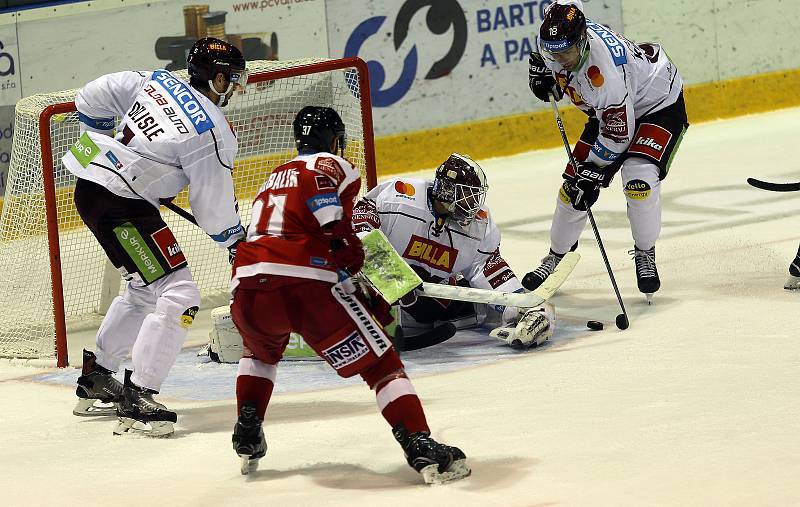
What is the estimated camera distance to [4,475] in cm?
427

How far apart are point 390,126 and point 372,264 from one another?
178 inches

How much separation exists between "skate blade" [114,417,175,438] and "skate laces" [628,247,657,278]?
7.75ft

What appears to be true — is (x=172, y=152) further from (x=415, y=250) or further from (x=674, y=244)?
(x=674, y=244)

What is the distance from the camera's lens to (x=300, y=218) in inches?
156

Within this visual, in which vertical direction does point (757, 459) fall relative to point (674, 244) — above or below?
above

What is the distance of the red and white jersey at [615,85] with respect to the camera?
595 centimetres

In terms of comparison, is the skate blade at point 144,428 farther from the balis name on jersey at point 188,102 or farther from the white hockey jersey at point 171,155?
the balis name on jersey at point 188,102

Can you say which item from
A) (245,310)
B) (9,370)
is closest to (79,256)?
(9,370)

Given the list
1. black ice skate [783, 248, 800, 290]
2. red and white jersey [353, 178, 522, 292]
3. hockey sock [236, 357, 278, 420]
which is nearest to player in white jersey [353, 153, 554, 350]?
red and white jersey [353, 178, 522, 292]

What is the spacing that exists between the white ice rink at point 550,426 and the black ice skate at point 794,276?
1.8 inches

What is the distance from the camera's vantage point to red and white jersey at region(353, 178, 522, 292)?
223 inches

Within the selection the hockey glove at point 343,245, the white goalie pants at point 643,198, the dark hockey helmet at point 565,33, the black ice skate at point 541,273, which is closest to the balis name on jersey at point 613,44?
the dark hockey helmet at point 565,33

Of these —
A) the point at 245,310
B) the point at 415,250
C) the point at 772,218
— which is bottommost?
the point at 772,218

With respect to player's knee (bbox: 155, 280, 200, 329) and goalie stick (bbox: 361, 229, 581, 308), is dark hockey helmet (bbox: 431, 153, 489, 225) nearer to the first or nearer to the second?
goalie stick (bbox: 361, 229, 581, 308)
